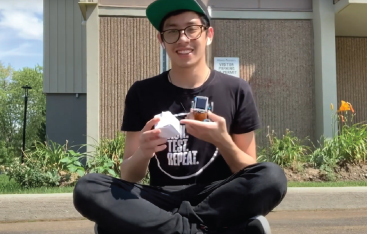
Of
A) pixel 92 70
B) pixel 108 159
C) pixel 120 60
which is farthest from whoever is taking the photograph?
pixel 120 60

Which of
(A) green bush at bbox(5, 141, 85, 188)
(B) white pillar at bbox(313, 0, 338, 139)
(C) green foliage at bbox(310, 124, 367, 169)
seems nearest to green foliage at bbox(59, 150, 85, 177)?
(A) green bush at bbox(5, 141, 85, 188)

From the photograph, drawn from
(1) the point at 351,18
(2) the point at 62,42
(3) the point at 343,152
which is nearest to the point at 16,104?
(2) the point at 62,42

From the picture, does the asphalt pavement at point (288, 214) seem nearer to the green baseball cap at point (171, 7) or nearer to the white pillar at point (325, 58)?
the green baseball cap at point (171, 7)

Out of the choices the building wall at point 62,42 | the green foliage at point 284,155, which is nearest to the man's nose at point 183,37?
the green foliage at point 284,155

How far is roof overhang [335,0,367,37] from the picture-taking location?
9.02m

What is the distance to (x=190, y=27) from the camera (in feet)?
8.02

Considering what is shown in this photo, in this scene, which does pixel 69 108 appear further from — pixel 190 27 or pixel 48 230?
pixel 190 27

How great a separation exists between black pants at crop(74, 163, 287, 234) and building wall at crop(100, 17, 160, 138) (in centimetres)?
696

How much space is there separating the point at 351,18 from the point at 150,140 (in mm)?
9113

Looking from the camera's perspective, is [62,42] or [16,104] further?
[16,104]

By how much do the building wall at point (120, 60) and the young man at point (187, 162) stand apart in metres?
6.69

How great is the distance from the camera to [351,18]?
998 centimetres

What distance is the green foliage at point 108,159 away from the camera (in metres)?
6.66

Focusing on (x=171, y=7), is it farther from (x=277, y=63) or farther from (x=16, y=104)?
(x=16, y=104)
